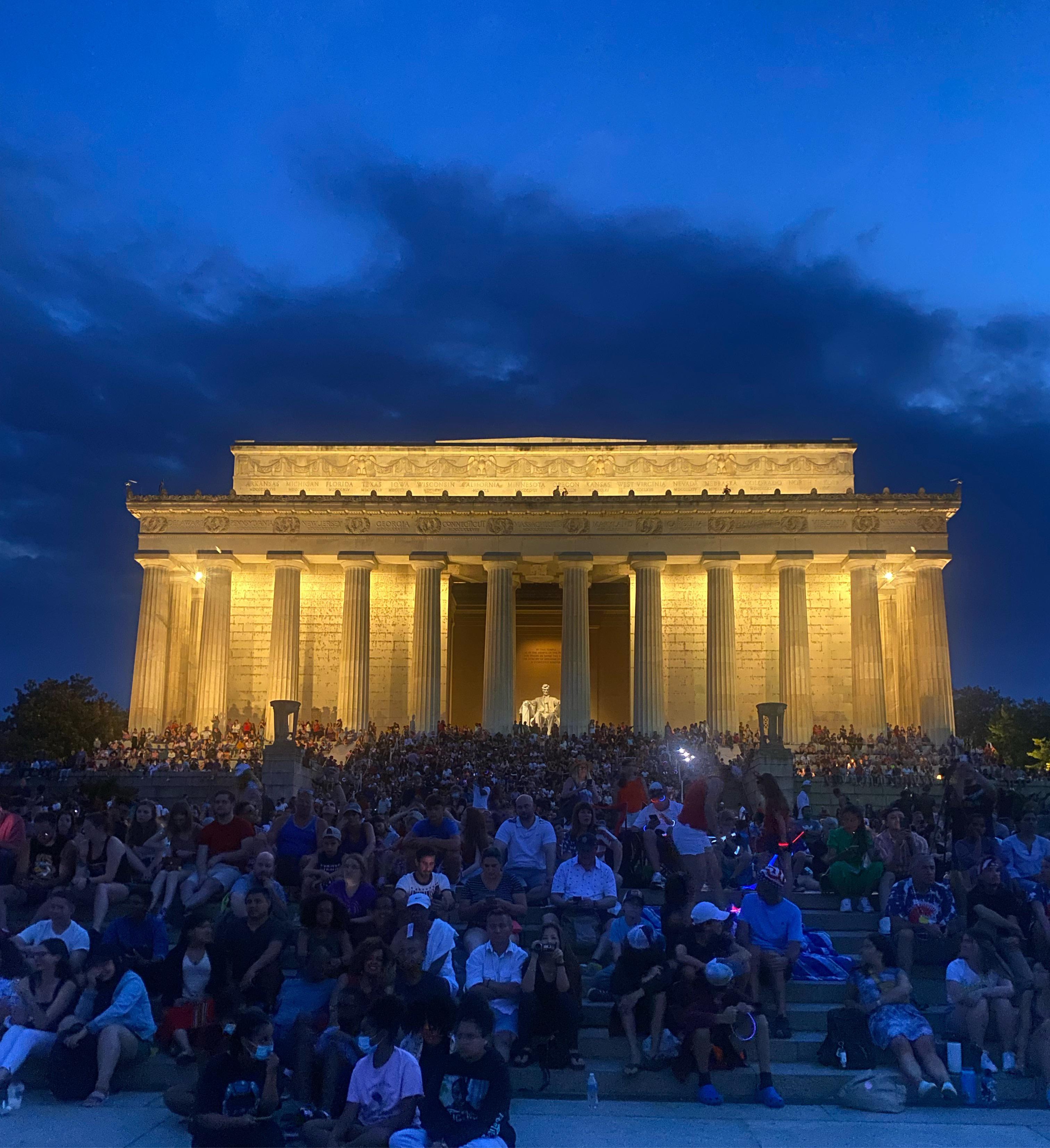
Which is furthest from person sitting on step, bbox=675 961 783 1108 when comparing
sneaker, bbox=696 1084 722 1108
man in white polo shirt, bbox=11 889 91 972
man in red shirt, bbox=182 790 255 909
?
man in white polo shirt, bbox=11 889 91 972

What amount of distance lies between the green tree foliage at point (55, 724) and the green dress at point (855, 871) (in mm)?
51698

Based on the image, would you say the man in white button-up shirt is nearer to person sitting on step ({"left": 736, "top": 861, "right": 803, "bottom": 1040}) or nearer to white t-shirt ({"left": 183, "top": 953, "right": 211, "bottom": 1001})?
person sitting on step ({"left": 736, "top": 861, "right": 803, "bottom": 1040})

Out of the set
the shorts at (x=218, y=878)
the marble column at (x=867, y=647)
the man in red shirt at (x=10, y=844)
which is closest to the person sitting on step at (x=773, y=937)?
the shorts at (x=218, y=878)

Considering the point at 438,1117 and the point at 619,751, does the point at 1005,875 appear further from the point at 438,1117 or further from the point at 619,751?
the point at 619,751

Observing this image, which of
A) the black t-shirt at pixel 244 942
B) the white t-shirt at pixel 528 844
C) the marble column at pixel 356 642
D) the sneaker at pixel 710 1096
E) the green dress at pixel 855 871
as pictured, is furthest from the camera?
the marble column at pixel 356 642

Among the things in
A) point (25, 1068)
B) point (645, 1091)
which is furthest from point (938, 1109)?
point (25, 1068)

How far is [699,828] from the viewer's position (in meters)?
15.7

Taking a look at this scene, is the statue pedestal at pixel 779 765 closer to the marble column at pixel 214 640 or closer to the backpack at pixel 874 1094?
the backpack at pixel 874 1094

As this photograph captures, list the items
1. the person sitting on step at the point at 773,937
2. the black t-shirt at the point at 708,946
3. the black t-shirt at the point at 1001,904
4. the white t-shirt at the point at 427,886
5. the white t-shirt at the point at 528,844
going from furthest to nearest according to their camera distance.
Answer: the white t-shirt at the point at 528,844, the white t-shirt at the point at 427,886, the black t-shirt at the point at 1001,904, the person sitting on step at the point at 773,937, the black t-shirt at the point at 708,946

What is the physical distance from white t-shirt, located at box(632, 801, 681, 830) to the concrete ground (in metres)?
7.26

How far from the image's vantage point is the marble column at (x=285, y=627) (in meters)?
46.8

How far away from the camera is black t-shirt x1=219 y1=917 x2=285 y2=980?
447 inches

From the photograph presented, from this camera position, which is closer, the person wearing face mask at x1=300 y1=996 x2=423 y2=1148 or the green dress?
the person wearing face mask at x1=300 y1=996 x2=423 y2=1148

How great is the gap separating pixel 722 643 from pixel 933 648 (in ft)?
27.7
